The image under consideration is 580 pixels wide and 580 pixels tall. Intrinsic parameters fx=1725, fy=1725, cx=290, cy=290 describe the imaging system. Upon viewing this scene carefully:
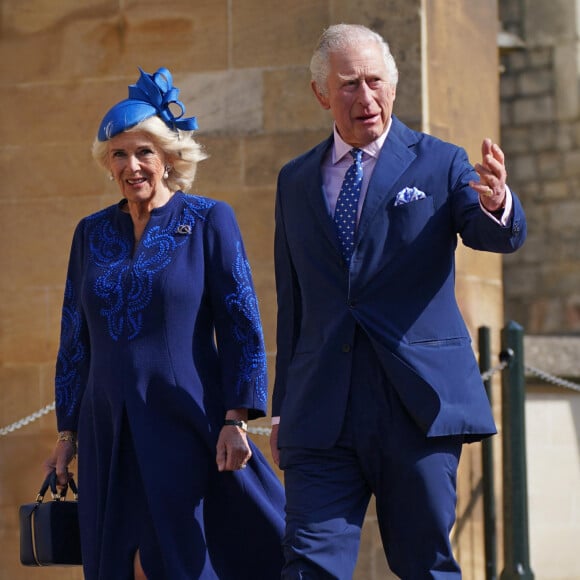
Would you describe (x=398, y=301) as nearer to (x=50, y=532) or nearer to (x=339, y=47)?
(x=339, y=47)

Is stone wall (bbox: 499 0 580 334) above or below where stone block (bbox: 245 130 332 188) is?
above

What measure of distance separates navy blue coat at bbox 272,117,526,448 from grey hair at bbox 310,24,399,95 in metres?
0.20

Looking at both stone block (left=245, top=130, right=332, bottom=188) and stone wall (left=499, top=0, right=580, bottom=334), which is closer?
stone block (left=245, top=130, right=332, bottom=188)

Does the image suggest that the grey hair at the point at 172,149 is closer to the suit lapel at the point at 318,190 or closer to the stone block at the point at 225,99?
the suit lapel at the point at 318,190

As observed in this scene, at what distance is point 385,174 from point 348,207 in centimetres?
13

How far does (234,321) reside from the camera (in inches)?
203

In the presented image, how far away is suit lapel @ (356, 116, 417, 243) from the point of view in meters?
4.52

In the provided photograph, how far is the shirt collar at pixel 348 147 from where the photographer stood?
4.66 metres

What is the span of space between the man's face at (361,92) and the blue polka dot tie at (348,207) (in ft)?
0.29

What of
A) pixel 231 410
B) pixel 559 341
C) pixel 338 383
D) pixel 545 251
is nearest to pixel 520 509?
pixel 559 341

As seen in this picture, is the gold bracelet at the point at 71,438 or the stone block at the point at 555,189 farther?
the stone block at the point at 555,189

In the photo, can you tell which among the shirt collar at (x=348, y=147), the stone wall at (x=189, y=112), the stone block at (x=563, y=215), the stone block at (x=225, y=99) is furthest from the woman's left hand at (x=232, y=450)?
the stone block at (x=563, y=215)

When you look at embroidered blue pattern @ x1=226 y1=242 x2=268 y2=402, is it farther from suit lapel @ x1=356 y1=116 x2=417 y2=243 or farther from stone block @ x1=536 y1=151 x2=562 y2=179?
stone block @ x1=536 y1=151 x2=562 y2=179

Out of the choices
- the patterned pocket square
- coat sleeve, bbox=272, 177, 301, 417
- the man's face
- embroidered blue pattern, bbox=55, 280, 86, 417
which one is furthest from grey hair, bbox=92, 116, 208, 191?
the patterned pocket square
